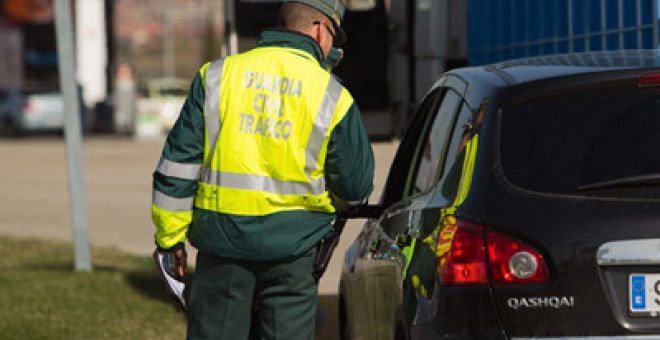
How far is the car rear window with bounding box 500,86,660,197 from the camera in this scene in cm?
464

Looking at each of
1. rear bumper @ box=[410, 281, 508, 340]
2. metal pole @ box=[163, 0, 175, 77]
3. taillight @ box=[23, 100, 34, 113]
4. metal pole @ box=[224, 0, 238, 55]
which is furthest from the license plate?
metal pole @ box=[163, 0, 175, 77]

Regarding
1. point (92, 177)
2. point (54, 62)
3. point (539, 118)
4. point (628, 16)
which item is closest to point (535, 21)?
→ point (628, 16)

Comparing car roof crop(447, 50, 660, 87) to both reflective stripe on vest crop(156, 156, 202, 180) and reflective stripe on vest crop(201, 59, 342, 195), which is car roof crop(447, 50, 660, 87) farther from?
reflective stripe on vest crop(156, 156, 202, 180)

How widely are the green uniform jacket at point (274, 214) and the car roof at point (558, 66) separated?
43cm

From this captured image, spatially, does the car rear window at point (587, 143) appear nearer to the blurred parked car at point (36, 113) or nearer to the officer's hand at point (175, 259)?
the officer's hand at point (175, 259)

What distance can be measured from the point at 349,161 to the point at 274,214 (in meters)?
0.29

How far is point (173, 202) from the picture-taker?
17.8 ft

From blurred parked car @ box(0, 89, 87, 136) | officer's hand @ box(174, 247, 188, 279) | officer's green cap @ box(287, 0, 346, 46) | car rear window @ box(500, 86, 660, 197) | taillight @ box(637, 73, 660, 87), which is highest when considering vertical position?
officer's green cap @ box(287, 0, 346, 46)

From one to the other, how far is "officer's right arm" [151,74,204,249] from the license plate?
1.52 meters

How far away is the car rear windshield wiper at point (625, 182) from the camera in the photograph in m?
4.61

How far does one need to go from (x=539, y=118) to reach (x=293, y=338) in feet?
3.78

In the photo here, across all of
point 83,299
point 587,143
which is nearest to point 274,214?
point 587,143

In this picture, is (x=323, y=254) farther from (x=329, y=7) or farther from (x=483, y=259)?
(x=483, y=259)

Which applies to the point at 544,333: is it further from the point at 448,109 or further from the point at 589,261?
the point at 448,109
